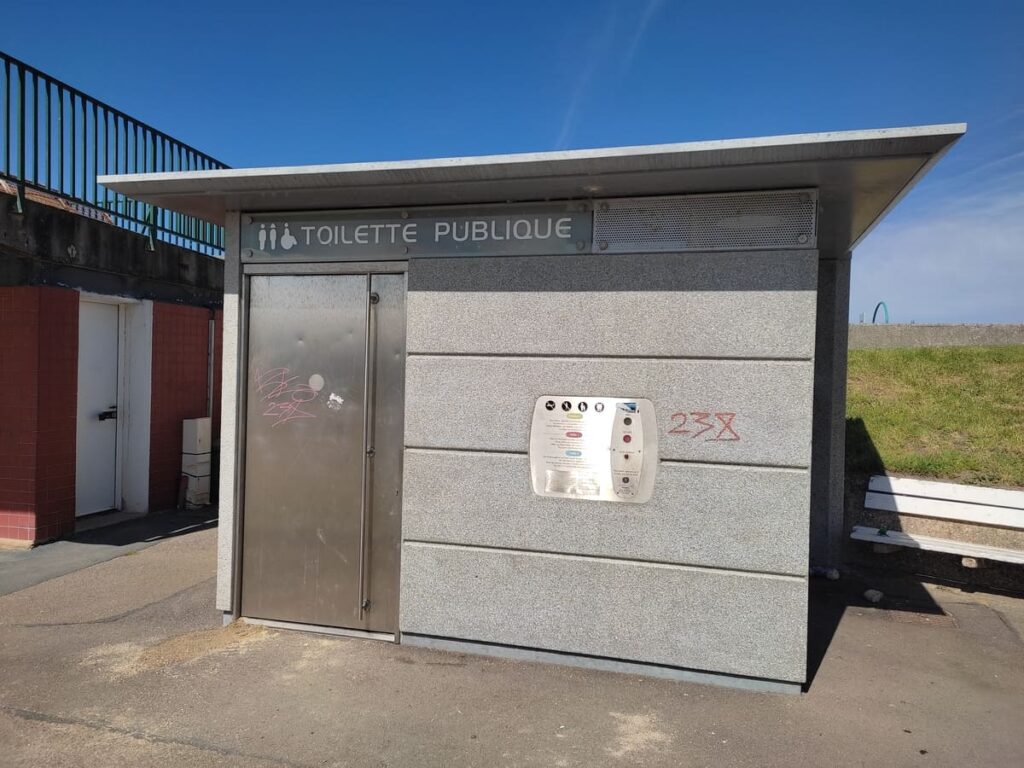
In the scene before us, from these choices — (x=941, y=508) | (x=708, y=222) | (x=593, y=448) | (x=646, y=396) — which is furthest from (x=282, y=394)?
(x=941, y=508)

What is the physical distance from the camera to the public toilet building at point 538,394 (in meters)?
3.88

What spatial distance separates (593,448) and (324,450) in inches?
72.4

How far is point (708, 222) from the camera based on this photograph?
13.3 ft

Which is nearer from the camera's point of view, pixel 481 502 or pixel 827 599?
pixel 481 502

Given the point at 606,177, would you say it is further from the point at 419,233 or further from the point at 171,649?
the point at 171,649

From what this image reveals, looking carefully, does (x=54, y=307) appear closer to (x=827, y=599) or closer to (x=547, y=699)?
(x=547, y=699)

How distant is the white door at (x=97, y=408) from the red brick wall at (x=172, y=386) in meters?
0.43

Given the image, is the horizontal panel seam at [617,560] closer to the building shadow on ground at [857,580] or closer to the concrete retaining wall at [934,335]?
the building shadow on ground at [857,580]

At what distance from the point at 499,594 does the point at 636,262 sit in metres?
2.20

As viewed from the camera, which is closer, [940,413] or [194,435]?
[940,413]

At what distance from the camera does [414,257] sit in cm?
445

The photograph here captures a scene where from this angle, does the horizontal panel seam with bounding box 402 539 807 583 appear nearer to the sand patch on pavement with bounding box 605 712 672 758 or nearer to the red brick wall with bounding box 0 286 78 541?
the sand patch on pavement with bounding box 605 712 672 758

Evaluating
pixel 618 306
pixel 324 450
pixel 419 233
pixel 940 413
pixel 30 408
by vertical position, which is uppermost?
pixel 419 233

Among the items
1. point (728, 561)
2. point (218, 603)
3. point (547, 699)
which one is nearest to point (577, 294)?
point (728, 561)
